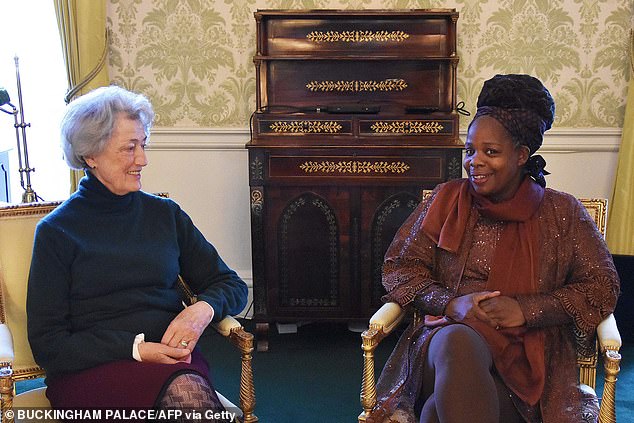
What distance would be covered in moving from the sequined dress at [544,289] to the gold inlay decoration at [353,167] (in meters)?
1.04

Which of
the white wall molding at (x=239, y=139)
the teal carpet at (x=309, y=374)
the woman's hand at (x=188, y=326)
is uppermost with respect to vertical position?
the white wall molding at (x=239, y=139)

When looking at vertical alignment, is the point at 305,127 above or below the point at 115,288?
above

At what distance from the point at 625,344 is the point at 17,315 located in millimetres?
2705

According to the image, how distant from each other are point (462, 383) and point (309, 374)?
151 cm

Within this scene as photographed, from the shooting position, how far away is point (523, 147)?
2197 millimetres

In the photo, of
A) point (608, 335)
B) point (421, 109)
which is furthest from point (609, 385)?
point (421, 109)

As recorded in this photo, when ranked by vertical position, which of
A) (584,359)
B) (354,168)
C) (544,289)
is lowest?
(584,359)

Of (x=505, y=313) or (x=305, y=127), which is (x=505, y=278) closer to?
(x=505, y=313)

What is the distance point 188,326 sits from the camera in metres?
2.06

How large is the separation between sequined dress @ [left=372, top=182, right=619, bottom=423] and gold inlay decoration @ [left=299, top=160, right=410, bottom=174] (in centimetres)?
104

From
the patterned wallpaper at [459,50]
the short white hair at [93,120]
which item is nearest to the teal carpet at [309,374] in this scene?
the patterned wallpaper at [459,50]

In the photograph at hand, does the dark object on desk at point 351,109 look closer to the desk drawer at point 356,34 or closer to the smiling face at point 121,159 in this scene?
the desk drawer at point 356,34

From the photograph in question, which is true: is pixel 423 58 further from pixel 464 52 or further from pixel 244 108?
pixel 244 108

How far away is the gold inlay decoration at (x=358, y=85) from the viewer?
11.8 feet
